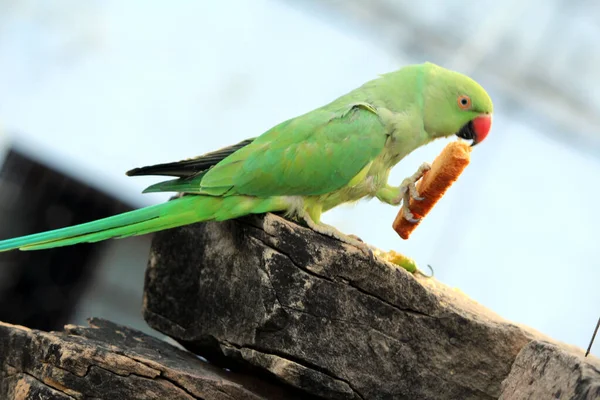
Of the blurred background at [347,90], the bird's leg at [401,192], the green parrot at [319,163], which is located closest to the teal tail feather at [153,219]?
the green parrot at [319,163]

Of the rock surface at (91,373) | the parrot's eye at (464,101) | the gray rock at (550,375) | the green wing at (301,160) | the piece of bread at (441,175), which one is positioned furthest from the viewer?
the parrot's eye at (464,101)

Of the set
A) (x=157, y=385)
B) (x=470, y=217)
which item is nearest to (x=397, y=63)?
(x=470, y=217)

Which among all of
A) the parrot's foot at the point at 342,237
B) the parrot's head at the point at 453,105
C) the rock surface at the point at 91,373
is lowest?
the rock surface at the point at 91,373

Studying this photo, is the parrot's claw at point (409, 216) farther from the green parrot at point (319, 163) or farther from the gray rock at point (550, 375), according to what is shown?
the gray rock at point (550, 375)

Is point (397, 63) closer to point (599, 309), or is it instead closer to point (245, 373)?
point (599, 309)

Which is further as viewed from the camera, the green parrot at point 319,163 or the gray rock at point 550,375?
the green parrot at point 319,163

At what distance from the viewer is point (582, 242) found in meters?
7.93

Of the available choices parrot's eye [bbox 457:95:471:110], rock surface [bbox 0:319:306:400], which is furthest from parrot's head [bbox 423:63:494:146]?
rock surface [bbox 0:319:306:400]

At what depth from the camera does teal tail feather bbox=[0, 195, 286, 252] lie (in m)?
2.87

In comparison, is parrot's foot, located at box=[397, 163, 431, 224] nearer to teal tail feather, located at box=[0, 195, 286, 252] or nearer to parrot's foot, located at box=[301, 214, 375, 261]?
parrot's foot, located at box=[301, 214, 375, 261]

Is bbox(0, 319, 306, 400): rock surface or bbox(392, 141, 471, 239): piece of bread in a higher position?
bbox(392, 141, 471, 239): piece of bread

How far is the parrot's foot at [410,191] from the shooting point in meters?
3.60

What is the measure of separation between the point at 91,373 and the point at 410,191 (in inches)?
69.8

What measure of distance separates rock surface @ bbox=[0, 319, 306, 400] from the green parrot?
1.37 feet
